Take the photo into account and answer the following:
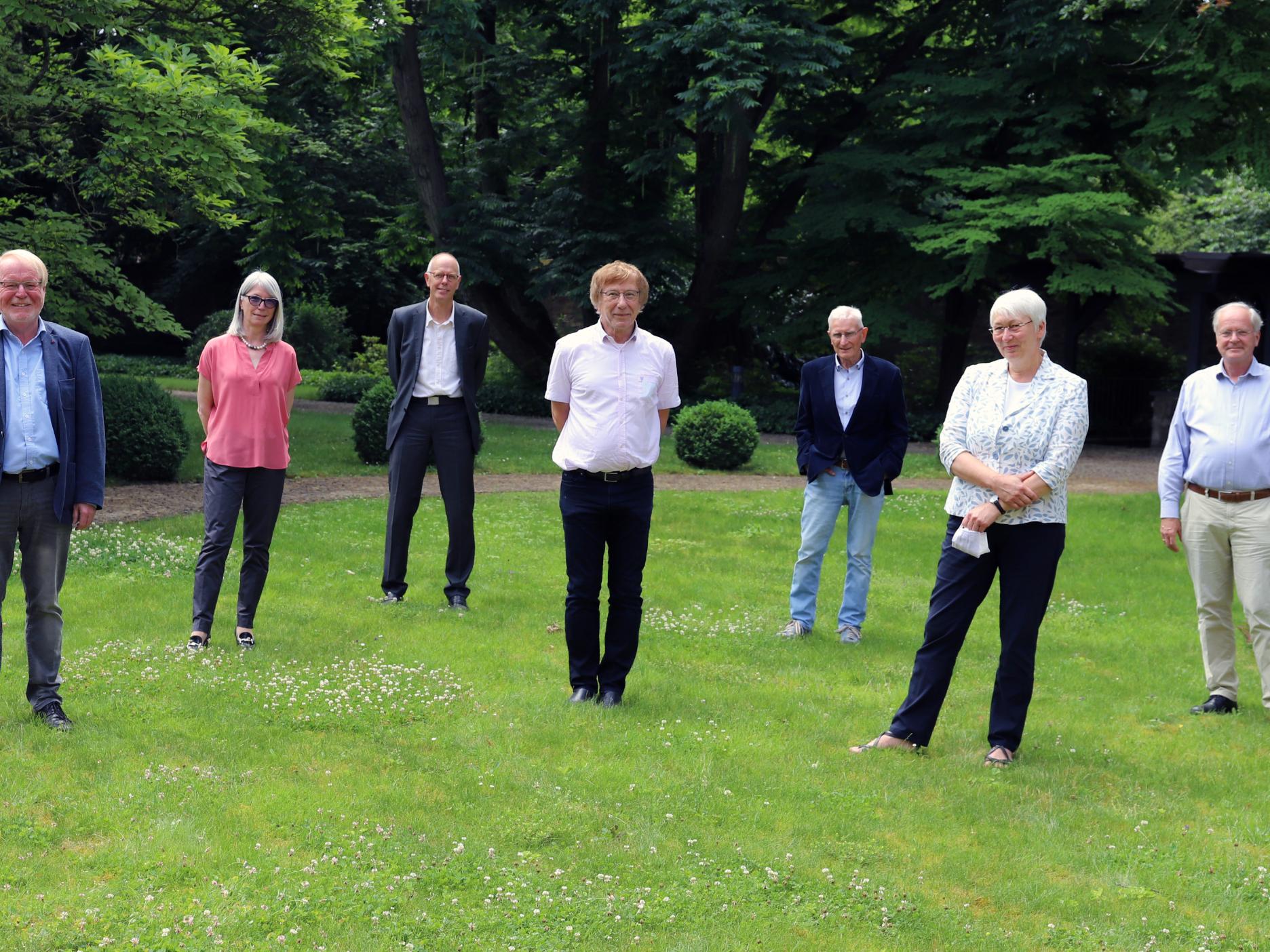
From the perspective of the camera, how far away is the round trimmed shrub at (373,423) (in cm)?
1708

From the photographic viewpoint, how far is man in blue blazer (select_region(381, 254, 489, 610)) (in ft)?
27.8

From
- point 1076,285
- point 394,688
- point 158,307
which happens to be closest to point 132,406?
point 158,307

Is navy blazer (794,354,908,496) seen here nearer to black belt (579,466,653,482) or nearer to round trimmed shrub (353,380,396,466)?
black belt (579,466,653,482)

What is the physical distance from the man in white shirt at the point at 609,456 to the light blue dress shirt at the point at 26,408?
2209mm

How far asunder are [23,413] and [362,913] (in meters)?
2.81

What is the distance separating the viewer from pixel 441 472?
8.58m

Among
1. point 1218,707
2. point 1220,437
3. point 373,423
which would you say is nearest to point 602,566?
point 1220,437

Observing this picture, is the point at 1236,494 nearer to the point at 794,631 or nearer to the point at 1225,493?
the point at 1225,493

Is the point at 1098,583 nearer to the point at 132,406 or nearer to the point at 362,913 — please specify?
the point at 362,913

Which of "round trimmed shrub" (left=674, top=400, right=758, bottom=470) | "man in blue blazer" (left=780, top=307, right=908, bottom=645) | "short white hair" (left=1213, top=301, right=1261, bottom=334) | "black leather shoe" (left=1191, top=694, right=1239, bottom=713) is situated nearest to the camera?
"short white hair" (left=1213, top=301, right=1261, bottom=334)

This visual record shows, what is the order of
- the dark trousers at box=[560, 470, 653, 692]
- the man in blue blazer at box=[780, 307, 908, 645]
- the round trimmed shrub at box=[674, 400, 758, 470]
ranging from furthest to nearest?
the round trimmed shrub at box=[674, 400, 758, 470] < the man in blue blazer at box=[780, 307, 908, 645] < the dark trousers at box=[560, 470, 653, 692]

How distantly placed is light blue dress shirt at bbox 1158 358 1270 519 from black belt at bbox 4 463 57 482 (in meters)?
5.39

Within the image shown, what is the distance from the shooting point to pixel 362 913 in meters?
3.89

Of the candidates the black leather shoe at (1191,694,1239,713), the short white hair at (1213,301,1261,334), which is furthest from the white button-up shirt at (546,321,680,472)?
the black leather shoe at (1191,694,1239,713)
